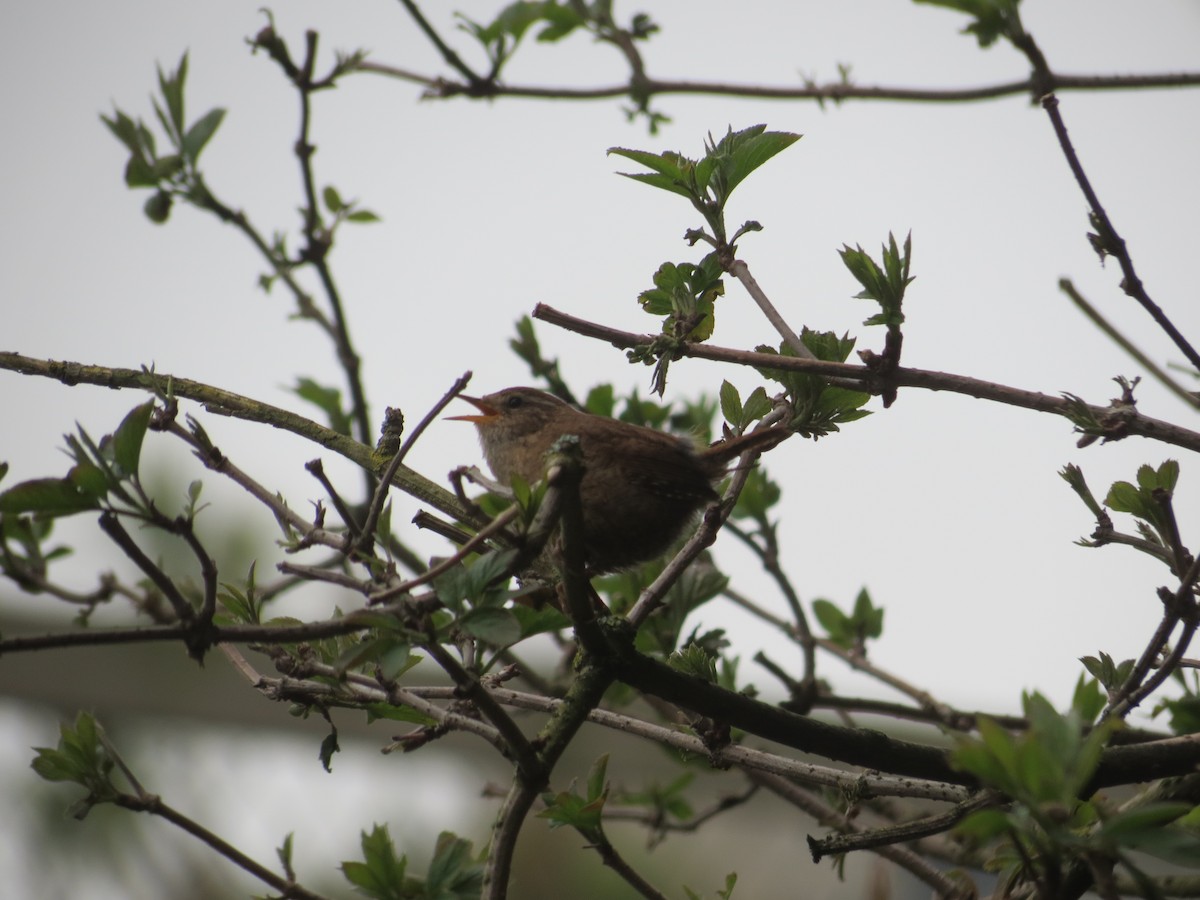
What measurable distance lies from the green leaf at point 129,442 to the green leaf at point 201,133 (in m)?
1.98

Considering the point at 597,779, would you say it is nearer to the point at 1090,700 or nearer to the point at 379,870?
the point at 379,870

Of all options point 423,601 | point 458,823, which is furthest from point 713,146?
point 458,823

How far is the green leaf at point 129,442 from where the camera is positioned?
1.44 metres

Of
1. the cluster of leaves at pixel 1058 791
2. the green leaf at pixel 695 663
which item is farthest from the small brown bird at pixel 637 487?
the cluster of leaves at pixel 1058 791

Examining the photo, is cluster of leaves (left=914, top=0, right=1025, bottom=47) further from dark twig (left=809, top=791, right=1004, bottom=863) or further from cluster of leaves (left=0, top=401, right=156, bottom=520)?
cluster of leaves (left=0, top=401, right=156, bottom=520)

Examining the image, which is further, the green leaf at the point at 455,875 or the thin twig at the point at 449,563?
the green leaf at the point at 455,875

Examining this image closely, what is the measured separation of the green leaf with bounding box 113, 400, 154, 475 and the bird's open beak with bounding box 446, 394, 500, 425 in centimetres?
256

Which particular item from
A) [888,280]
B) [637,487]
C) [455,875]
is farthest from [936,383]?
[637,487]

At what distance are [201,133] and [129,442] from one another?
203cm

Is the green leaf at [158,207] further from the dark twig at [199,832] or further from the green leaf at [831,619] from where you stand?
the green leaf at [831,619]

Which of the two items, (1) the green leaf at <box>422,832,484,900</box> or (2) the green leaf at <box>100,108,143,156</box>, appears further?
(2) the green leaf at <box>100,108,143,156</box>

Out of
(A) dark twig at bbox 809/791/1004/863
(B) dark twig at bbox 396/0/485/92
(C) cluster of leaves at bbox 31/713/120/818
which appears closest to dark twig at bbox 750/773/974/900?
(A) dark twig at bbox 809/791/1004/863

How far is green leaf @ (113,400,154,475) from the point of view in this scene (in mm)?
1442

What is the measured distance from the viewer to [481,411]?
4227 millimetres
